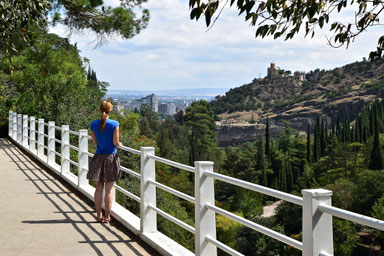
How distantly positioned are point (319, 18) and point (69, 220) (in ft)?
13.3

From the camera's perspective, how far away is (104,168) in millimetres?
6113

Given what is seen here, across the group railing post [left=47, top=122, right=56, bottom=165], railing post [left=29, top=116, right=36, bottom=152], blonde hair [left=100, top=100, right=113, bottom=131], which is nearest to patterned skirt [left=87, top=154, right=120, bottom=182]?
blonde hair [left=100, top=100, right=113, bottom=131]

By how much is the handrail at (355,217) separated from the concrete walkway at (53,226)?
2.56 metres

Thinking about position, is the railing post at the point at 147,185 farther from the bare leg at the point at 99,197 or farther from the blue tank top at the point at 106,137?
the bare leg at the point at 99,197

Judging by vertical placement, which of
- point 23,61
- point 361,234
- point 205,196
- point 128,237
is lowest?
point 361,234

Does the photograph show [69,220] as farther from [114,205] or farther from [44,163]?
[44,163]

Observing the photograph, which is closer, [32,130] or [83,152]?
[83,152]

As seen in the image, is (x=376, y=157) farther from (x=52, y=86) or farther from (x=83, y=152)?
(x=83, y=152)

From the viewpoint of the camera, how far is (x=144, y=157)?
5496 millimetres

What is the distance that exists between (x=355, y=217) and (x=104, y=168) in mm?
4158

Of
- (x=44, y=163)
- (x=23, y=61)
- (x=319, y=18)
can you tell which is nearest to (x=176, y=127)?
(x=23, y=61)

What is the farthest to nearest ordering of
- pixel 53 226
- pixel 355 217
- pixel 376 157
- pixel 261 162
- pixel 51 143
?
1. pixel 261 162
2. pixel 376 157
3. pixel 51 143
4. pixel 53 226
5. pixel 355 217

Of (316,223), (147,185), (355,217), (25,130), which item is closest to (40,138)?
(25,130)

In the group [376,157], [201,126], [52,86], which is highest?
[52,86]
